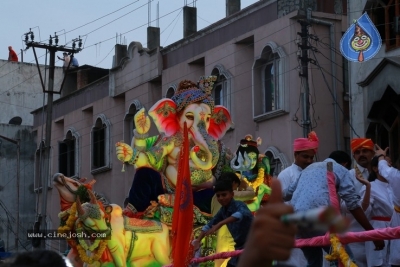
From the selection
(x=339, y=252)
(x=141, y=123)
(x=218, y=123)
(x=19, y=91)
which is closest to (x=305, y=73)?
(x=218, y=123)

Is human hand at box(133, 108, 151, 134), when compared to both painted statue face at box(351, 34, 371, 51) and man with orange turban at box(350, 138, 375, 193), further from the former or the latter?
painted statue face at box(351, 34, 371, 51)

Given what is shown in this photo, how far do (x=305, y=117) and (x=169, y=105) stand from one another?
8.15 meters

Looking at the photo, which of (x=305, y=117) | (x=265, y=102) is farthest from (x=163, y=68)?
(x=305, y=117)

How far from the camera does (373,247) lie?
7938 mm

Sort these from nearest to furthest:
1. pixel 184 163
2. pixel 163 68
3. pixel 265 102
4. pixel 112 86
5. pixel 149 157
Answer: pixel 184 163 < pixel 149 157 < pixel 265 102 < pixel 163 68 < pixel 112 86

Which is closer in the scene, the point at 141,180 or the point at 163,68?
the point at 141,180

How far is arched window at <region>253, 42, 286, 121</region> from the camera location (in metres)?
20.8

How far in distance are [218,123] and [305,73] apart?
7570 millimetres

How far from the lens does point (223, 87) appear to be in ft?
76.6

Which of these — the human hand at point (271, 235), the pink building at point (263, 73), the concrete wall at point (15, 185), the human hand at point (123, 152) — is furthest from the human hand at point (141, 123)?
the concrete wall at point (15, 185)

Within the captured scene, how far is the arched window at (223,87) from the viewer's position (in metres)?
22.8

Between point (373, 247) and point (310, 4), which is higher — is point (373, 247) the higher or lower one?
the lower one

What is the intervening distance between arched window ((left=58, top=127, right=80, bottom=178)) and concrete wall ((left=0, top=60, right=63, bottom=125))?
6.53 metres

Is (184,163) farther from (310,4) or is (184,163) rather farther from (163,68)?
(163,68)
